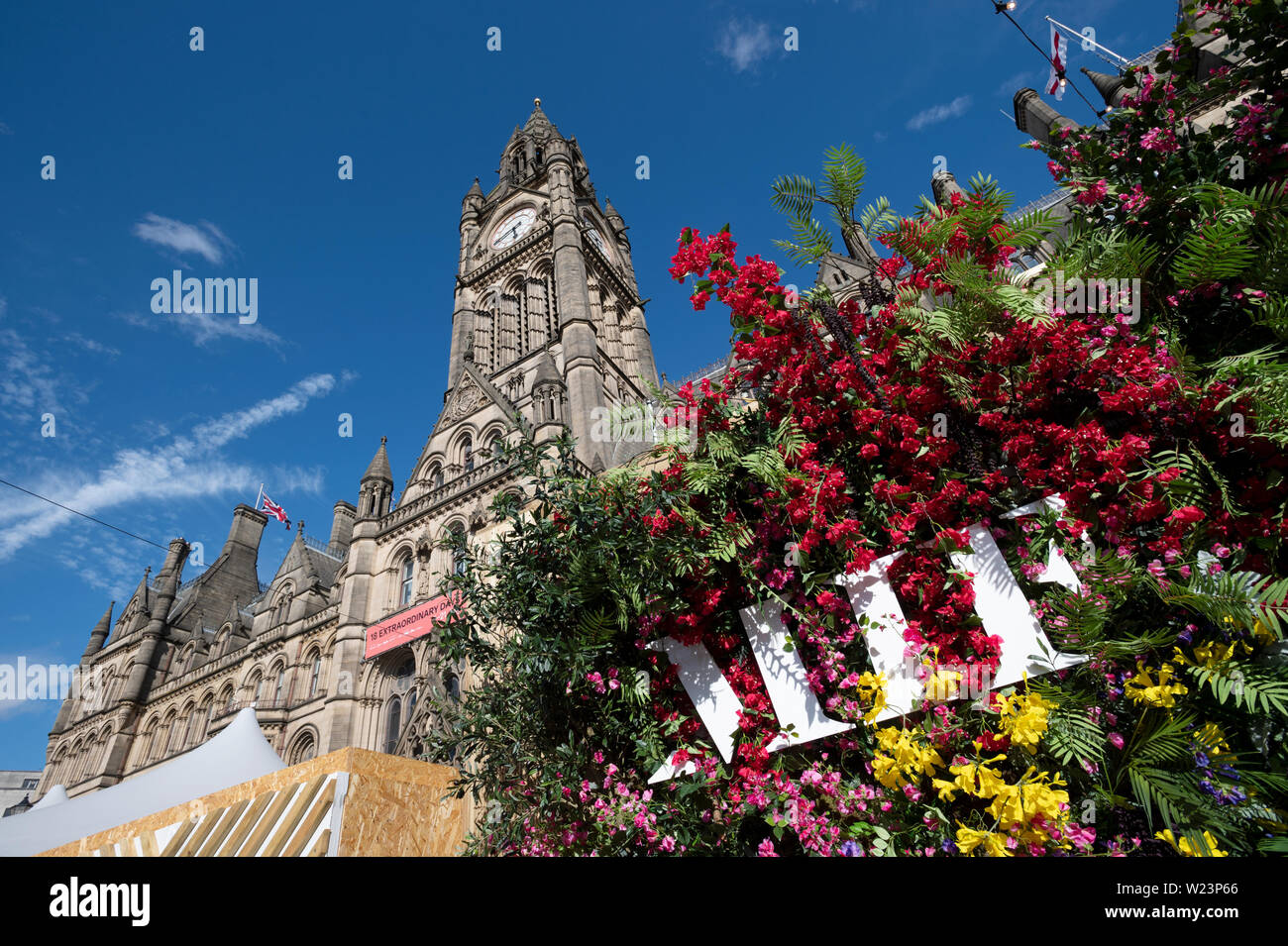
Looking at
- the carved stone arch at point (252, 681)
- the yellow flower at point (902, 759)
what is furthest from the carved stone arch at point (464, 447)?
the yellow flower at point (902, 759)

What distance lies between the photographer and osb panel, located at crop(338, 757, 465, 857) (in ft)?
19.9

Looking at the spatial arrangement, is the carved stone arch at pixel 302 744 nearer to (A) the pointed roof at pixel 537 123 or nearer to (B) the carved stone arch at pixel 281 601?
(B) the carved stone arch at pixel 281 601

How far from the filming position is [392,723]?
20.3 metres

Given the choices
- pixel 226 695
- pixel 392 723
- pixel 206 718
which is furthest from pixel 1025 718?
pixel 206 718

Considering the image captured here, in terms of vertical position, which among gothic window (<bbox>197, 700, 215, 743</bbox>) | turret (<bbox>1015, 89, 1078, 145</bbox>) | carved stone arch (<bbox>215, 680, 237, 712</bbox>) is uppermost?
turret (<bbox>1015, 89, 1078, 145</bbox>)

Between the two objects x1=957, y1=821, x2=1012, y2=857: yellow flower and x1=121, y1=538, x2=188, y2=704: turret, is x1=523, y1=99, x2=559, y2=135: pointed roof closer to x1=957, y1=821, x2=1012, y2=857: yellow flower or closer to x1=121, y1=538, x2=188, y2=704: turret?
x1=121, y1=538, x2=188, y2=704: turret

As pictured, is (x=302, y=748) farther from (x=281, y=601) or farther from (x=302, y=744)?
(x=281, y=601)

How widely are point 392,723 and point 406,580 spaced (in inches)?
180

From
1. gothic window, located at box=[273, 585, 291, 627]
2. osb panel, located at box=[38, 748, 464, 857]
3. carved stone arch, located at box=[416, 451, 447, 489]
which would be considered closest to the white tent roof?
osb panel, located at box=[38, 748, 464, 857]

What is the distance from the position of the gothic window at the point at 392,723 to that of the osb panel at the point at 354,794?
505 inches

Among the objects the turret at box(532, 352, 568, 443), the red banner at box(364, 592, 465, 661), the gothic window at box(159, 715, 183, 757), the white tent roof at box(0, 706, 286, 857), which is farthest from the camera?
the gothic window at box(159, 715, 183, 757)

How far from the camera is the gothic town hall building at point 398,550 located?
68.5ft

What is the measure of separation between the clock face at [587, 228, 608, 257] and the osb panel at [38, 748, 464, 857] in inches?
1203
